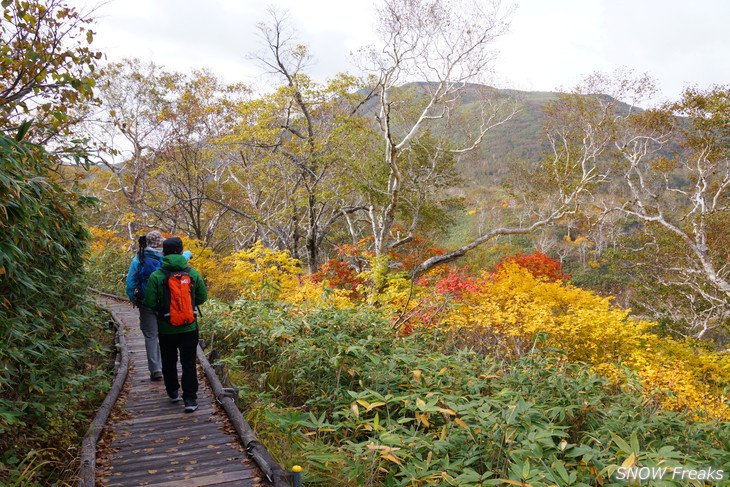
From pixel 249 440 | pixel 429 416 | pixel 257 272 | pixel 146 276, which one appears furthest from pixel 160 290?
pixel 257 272

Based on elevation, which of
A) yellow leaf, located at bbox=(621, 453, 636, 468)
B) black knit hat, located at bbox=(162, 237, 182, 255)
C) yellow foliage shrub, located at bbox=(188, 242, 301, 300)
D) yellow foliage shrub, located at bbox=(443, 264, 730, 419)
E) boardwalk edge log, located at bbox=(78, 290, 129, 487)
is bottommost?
yellow foliage shrub, located at bbox=(443, 264, 730, 419)

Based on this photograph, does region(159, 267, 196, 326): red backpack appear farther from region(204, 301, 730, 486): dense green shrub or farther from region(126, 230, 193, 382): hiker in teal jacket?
region(204, 301, 730, 486): dense green shrub

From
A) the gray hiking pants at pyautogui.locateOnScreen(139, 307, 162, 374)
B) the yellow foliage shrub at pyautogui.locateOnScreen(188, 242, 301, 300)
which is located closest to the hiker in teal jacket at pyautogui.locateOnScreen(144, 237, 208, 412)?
the gray hiking pants at pyautogui.locateOnScreen(139, 307, 162, 374)

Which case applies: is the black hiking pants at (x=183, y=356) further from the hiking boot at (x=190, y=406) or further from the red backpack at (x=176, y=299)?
the red backpack at (x=176, y=299)

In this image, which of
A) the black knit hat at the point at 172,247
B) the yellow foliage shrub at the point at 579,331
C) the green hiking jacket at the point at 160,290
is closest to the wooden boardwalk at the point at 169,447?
the green hiking jacket at the point at 160,290

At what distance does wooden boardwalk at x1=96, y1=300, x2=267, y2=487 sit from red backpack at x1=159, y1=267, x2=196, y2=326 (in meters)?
0.94

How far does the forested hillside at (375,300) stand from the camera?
2.80 meters

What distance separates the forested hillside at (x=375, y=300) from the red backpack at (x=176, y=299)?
0.79 meters

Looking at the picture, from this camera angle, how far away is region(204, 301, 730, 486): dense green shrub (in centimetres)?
269

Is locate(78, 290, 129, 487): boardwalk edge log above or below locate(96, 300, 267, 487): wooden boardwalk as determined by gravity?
above

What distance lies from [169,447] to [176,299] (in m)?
1.24

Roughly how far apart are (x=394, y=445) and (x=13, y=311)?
8.71ft

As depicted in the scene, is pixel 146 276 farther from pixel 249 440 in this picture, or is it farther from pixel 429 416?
pixel 429 416

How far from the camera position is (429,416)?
3719 millimetres
